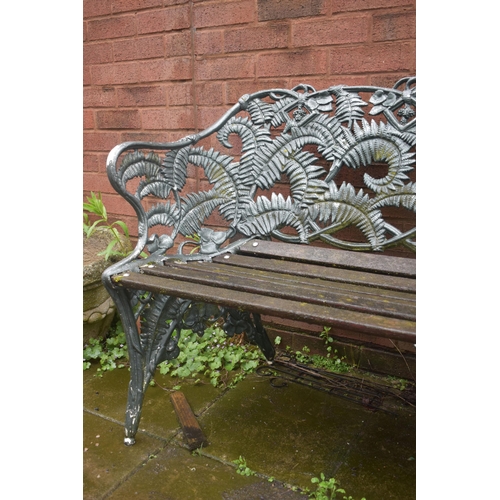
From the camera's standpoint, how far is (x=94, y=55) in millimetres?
2881

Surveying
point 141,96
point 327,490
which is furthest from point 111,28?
point 327,490

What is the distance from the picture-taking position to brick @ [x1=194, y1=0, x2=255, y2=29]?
91.7 inches

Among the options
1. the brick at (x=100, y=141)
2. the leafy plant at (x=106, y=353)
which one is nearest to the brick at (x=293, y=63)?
the brick at (x=100, y=141)

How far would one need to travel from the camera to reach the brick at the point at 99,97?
286 cm

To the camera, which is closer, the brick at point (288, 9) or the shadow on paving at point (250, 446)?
the shadow on paving at point (250, 446)

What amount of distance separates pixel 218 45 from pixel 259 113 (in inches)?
21.1

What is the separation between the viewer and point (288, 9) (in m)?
2.22

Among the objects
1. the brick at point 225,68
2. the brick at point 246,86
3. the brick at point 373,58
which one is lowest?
the brick at point 246,86

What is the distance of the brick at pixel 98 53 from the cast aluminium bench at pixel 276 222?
106 centimetres

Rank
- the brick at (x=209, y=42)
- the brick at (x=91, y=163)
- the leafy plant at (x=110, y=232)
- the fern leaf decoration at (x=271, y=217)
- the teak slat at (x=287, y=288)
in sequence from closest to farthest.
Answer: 1. the teak slat at (x=287, y=288)
2. the fern leaf decoration at (x=271, y=217)
3. the brick at (x=209, y=42)
4. the leafy plant at (x=110, y=232)
5. the brick at (x=91, y=163)

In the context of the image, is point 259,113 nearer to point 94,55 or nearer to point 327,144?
point 327,144

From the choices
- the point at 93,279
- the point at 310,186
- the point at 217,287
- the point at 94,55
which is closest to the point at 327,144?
the point at 310,186

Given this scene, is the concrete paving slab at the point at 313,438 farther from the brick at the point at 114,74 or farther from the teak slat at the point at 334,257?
→ the brick at the point at 114,74

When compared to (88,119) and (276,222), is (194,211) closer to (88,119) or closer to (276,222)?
(276,222)
